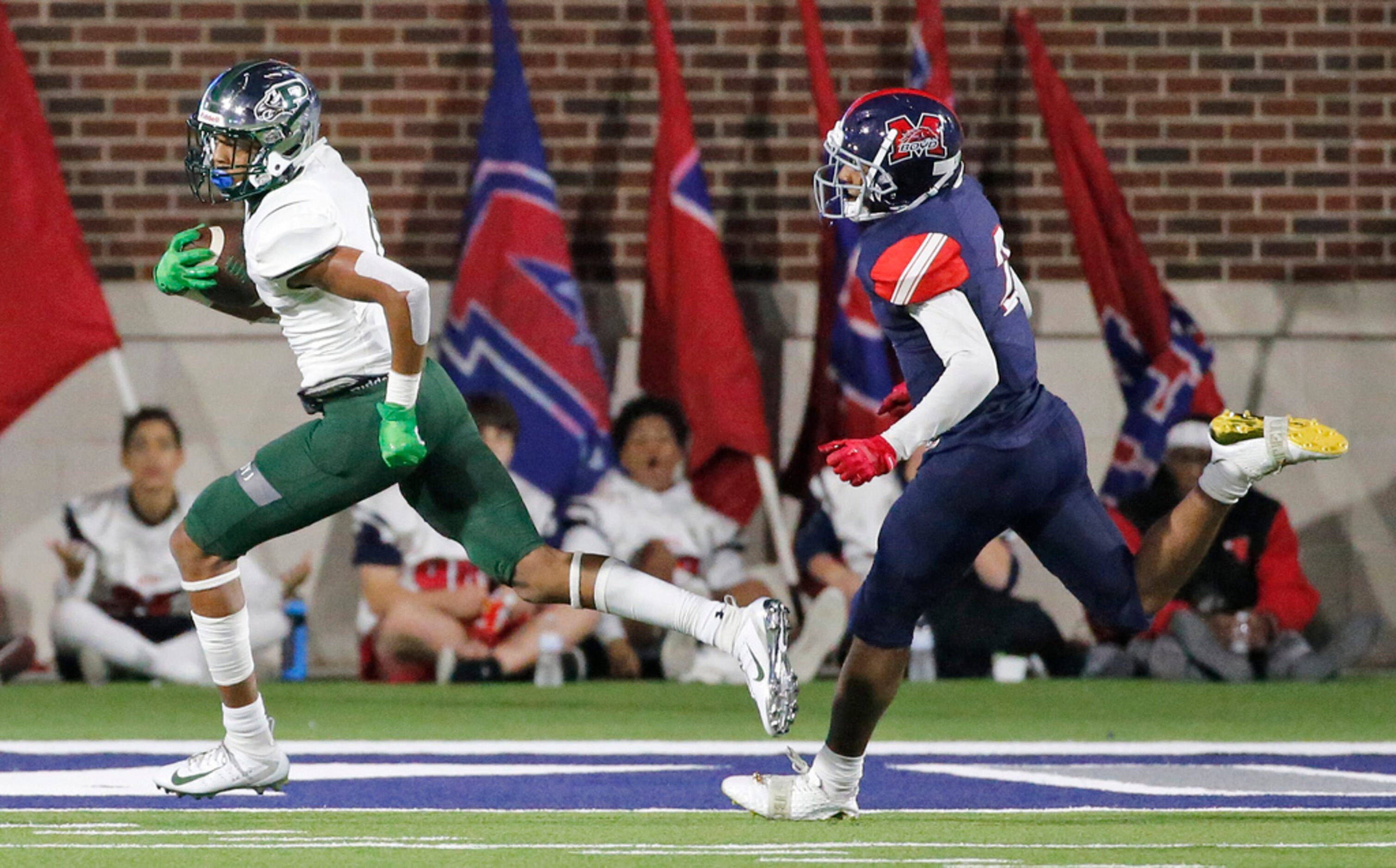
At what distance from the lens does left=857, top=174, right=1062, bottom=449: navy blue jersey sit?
4.88m

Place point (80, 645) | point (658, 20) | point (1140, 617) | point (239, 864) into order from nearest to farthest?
1. point (239, 864)
2. point (1140, 617)
3. point (80, 645)
4. point (658, 20)

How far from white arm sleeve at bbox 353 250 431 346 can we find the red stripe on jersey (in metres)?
1.07

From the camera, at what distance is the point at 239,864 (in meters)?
4.29

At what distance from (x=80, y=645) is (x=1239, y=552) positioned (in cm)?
512

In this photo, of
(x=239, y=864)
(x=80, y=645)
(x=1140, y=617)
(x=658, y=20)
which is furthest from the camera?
(x=658, y=20)

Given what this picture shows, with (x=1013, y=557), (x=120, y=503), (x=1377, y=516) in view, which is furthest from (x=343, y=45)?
(x=1377, y=516)

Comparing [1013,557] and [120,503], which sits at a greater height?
[120,503]

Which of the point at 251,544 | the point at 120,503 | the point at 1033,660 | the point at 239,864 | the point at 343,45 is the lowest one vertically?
the point at 1033,660

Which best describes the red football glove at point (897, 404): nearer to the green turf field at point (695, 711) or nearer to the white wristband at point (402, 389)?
the white wristband at point (402, 389)

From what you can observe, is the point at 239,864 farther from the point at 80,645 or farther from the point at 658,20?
the point at 658,20

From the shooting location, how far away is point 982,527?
4840 mm

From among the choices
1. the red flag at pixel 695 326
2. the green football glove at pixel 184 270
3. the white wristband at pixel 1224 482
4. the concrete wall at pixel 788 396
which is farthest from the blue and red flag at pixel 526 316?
the white wristband at pixel 1224 482

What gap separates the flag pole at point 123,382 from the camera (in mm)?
9836

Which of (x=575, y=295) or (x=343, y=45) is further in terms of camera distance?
(x=343, y=45)
